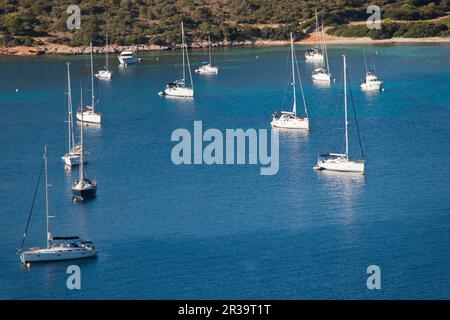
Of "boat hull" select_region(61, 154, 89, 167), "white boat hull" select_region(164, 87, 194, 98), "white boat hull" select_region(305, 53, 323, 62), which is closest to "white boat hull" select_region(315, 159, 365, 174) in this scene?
"boat hull" select_region(61, 154, 89, 167)

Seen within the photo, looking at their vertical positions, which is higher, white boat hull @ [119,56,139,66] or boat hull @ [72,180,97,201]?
white boat hull @ [119,56,139,66]

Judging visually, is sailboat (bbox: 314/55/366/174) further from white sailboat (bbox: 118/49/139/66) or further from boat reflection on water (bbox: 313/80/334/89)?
white sailboat (bbox: 118/49/139/66)

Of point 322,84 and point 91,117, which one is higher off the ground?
point 322,84

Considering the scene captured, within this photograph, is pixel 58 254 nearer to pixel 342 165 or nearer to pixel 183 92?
pixel 342 165

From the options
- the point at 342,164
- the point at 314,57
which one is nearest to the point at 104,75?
the point at 314,57

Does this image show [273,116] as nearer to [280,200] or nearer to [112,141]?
[112,141]

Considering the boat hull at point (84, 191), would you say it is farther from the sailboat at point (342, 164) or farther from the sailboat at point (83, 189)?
the sailboat at point (342, 164)

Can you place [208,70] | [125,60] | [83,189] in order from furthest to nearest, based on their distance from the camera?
[125,60] < [208,70] < [83,189]
